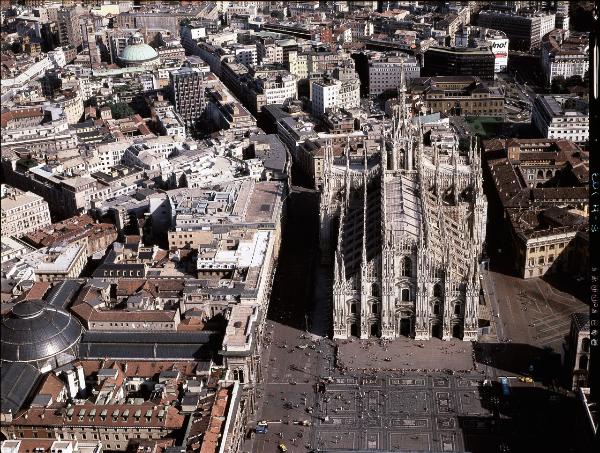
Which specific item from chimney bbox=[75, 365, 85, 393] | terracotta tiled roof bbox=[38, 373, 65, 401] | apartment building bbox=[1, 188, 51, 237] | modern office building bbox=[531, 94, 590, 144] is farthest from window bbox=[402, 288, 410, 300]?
modern office building bbox=[531, 94, 590, 144]

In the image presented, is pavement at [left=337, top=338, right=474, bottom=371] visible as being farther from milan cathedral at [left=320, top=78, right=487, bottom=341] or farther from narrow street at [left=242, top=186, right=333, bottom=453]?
narrow street at [left=242, top=186, right=333, bottom=453]

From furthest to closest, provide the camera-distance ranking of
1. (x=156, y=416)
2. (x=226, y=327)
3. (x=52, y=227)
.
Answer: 1. (x=52, y=227)
2. (x=226, y=327)
3. (x=156, y=416)

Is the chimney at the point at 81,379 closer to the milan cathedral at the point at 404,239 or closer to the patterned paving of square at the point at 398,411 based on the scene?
the patterned paving of square at the point at 398,411

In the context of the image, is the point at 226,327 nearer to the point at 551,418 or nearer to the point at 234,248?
the point at 234,248

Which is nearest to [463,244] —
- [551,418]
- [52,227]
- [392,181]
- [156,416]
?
[392,181]

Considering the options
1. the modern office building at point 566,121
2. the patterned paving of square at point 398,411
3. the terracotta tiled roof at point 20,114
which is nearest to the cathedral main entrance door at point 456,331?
the patterned paving of square at point 398,411
